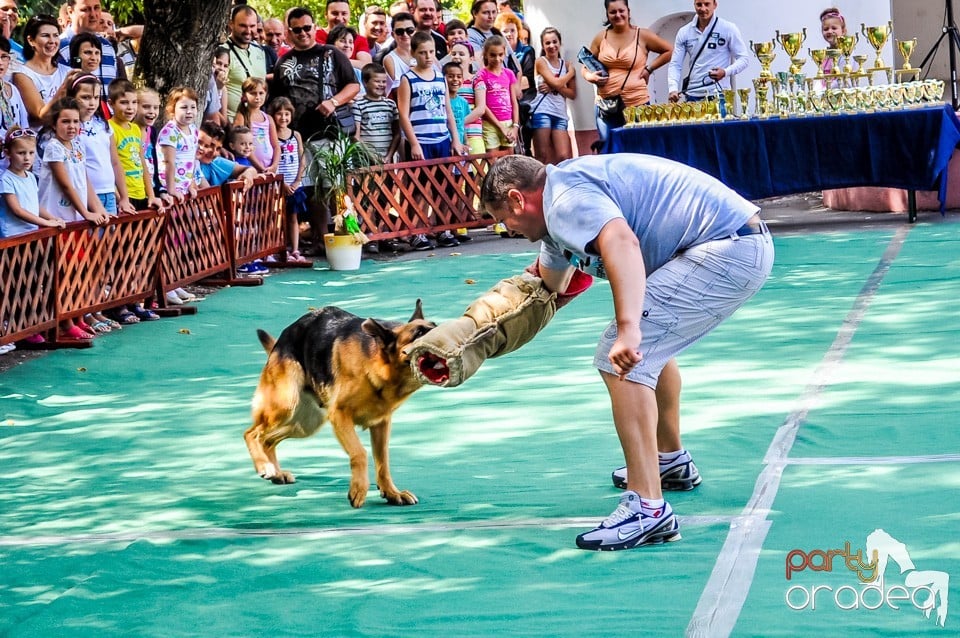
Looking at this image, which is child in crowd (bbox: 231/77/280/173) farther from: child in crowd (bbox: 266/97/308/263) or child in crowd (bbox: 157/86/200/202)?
child in crowd (bbox: 157/86/200/202)

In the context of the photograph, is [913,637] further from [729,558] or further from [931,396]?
[931,396]

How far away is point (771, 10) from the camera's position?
65.1 feet

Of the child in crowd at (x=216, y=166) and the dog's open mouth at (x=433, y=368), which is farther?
the child in crowd at (x=216, y=166)

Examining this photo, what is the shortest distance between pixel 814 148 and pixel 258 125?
20.1ft

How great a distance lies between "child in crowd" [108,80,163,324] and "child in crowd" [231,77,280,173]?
2.24 metres

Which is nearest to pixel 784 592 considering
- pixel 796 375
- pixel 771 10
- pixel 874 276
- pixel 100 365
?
pixel 796 375

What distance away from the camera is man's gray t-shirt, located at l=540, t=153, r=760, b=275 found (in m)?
4.89

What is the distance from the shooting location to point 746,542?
496cm

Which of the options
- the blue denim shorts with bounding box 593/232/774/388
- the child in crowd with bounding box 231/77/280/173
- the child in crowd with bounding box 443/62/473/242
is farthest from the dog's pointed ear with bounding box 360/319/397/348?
the child in crowd with bounding box 443/62/473/242

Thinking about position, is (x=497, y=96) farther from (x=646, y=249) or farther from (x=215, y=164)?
(x=646, y=249)

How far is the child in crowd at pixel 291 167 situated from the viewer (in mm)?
14461

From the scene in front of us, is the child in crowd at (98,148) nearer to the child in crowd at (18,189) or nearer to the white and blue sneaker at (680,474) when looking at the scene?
the child in crowd at (18,189)

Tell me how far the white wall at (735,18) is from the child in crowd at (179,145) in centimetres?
884

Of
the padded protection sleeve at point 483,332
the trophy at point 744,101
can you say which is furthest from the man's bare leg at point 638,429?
the trophy at point 744,101
